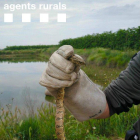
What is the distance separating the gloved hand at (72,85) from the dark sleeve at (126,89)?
0.08 m

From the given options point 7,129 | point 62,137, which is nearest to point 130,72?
point 62,137

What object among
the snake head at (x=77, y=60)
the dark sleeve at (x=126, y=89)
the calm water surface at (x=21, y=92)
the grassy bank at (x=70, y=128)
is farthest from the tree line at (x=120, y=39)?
the snake head at (x=77, y=60)

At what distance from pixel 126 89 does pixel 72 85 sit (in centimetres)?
41

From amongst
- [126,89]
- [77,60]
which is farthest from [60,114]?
[126,89]

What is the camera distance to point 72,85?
4.12 ft

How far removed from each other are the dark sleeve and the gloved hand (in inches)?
3.3

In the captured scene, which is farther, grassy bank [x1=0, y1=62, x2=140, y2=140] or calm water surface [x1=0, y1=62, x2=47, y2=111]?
calm water surface [x1=0, y1=62, x2=47, y2=111]

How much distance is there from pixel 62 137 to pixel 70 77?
388mm

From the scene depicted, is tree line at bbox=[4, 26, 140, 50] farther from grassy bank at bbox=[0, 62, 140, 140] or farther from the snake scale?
the snake scale

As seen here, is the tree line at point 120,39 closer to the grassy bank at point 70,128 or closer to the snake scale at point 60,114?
the grassy bank at point 70,128

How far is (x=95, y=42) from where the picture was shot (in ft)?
69.0

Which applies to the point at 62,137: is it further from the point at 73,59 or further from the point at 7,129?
the point at 7,129

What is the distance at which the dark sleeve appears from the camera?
1.29 m

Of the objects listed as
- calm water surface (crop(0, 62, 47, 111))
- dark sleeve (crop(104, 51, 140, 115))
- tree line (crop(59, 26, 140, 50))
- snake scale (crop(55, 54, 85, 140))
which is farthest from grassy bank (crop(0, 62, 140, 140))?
tree line (crop(59, 26, 140, 50))
